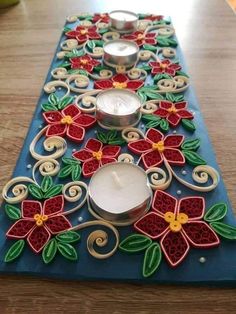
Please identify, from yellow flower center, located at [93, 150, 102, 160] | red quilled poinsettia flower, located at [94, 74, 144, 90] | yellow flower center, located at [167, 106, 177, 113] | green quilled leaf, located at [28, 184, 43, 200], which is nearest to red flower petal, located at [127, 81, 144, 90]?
red quilled poinsettia flower, located at [94, 74, 144, 90]

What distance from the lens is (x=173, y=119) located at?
61 cm

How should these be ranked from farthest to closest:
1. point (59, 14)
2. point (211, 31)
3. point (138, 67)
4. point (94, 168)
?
point (59, 14) → point (211, 31) → point (138, 67) → point (94, 168)

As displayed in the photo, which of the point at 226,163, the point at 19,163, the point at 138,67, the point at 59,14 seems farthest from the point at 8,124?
the point at 59,14

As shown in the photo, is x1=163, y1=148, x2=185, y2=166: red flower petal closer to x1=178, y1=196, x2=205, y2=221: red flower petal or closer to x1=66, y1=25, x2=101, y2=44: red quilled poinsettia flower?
x1=178, y1=196, x2=205, y2=221: red flower petal

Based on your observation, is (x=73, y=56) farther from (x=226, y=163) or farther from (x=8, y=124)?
(x=226, y=163)

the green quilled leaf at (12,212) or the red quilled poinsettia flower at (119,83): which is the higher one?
the red quilled poinsettia flower at (119,83)

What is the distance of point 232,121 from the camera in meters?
0.64

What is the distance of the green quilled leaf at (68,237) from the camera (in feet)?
1.43

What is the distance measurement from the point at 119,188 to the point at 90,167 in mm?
79

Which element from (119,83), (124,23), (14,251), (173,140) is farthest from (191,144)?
(124,23)

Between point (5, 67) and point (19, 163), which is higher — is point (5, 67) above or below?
above

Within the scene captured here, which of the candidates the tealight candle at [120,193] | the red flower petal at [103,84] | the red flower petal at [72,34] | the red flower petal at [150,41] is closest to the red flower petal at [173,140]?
the tealight candle at [120,193]

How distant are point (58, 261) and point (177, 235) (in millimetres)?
169

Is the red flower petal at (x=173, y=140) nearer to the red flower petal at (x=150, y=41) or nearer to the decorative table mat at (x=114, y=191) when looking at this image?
the decorative table mat at (x=114, y=191)
